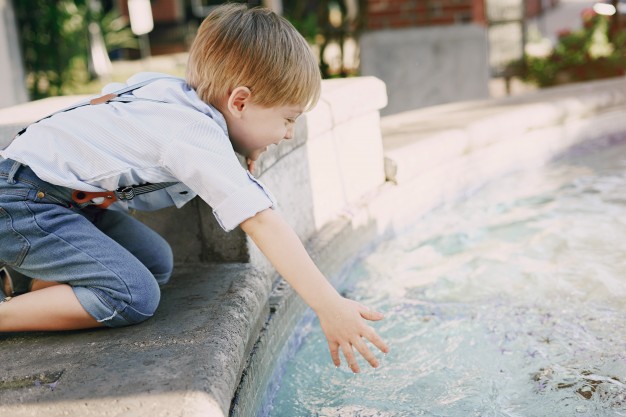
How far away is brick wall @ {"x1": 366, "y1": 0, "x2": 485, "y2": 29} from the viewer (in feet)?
23.3

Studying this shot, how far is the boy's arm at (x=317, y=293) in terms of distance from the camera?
1.64m

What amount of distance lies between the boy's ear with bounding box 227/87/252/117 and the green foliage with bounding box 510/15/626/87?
6.47m

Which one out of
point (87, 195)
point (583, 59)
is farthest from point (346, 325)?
point (583, 59)

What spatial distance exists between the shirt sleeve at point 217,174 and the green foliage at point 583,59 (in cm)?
665

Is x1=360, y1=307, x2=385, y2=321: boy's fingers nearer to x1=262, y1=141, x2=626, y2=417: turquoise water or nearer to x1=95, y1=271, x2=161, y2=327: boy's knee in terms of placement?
x1=262, y1=141, x2=626, y2=417: turquoise water

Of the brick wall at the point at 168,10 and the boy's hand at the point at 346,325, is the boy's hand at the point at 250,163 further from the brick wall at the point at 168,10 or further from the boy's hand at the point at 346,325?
the brick wall at the point at 168,10

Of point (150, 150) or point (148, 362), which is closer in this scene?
point (148, 362)

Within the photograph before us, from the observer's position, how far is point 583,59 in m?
7.59

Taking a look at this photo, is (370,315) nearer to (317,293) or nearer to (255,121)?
(317,293)

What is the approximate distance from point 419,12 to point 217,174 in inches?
231

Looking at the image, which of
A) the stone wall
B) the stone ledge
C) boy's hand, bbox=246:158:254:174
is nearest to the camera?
boy's hand, bbox=246:158:254:174

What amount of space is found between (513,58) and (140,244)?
6560 millimetres

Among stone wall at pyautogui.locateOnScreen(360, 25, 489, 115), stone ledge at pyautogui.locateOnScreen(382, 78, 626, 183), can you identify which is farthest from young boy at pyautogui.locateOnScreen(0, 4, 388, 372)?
stone wall at pyautogui.locateOnScreen(360, 25, 489, 115)

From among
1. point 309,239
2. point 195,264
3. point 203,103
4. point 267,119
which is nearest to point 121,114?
point 203,103
